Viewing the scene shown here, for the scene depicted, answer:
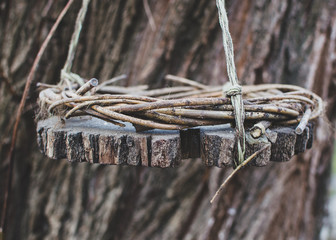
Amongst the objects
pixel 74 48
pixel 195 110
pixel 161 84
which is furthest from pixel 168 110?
pixel 161 84

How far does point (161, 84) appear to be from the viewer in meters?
1.08

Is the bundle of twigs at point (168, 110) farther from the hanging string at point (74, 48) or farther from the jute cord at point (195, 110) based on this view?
the hanging string at point (74, 48)

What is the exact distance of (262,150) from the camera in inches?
16.2

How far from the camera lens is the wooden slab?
41 centimetres

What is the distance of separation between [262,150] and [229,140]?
0.05 metres

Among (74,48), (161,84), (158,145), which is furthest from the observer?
(161,84)

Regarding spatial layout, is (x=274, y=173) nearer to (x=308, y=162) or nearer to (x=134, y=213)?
(x=308, y=162)

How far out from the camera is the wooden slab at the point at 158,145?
408mm

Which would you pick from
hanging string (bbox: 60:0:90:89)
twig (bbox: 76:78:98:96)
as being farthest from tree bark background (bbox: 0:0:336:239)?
twig (bbox: 76:78:98:96)

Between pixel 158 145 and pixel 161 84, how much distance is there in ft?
2.29

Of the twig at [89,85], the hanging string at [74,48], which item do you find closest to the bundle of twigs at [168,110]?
the twig at [89,85]

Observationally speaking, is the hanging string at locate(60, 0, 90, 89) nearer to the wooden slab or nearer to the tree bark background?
the wooden slab

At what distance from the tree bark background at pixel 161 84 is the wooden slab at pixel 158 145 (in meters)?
0.64

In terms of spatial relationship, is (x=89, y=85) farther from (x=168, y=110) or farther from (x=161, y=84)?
(x=161, y=84)
